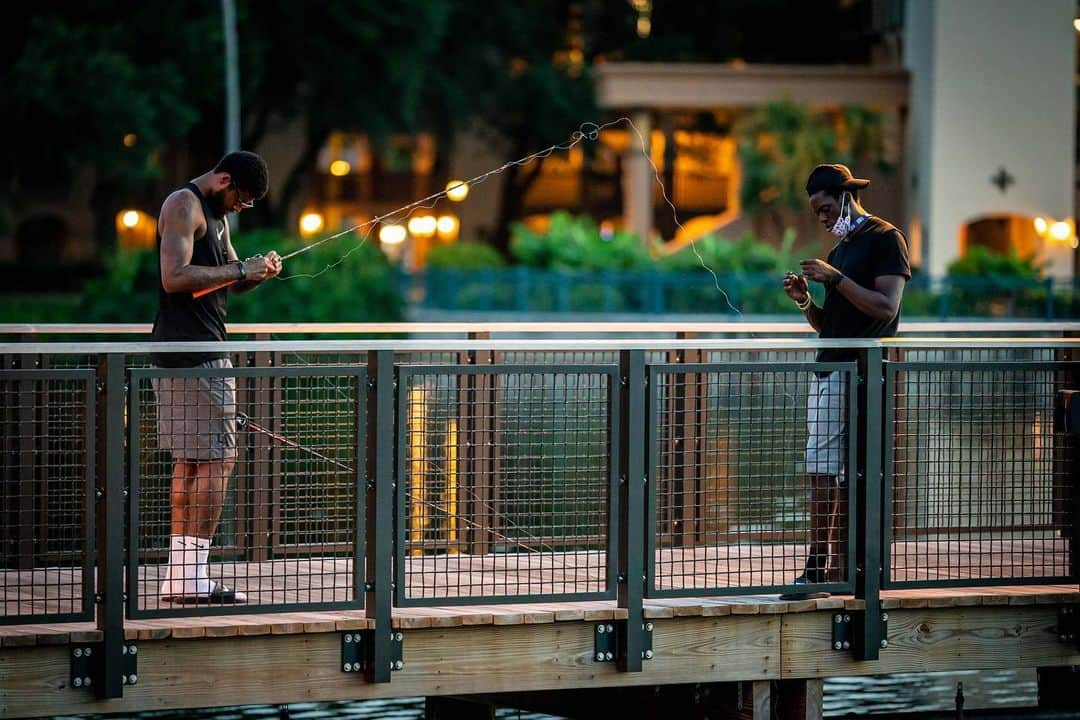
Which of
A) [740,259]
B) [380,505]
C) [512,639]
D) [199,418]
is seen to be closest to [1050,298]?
[740,259]

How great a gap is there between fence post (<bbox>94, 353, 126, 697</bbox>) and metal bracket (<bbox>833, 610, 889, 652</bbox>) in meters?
2.83

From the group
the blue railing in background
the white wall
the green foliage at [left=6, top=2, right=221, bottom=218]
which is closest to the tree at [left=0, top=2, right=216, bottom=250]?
the green foliage at [left=6, top=2, right=221, bottom=218]

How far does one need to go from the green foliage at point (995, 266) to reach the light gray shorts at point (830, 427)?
26367 mm

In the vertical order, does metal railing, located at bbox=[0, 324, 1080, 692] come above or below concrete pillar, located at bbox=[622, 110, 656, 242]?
below

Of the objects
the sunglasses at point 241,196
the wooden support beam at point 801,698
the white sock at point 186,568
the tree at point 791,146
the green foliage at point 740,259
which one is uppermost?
the tree at point 791,146

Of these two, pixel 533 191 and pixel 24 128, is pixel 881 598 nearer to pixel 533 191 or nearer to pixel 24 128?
pixel 24 128

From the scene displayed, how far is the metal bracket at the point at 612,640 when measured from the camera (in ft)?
24.5

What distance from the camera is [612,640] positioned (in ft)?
24.6

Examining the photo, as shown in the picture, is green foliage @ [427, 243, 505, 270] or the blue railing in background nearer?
the blue railing in background

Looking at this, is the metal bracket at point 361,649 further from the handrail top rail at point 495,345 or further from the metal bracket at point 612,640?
the handrail top rail at point 495,345

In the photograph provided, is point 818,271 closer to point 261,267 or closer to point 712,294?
point 261,267

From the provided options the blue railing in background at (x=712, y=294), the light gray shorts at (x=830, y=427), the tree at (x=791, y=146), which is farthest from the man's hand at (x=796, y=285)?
the tree at (x=791, y=146)

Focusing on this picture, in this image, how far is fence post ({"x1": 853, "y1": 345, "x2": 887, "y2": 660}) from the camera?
7.63 metres

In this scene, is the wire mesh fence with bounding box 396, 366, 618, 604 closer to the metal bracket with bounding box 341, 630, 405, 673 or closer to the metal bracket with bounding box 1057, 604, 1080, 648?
the metal bracket with bounding box 341, 630, 405, 673
